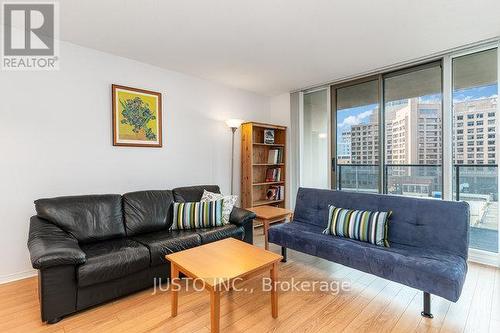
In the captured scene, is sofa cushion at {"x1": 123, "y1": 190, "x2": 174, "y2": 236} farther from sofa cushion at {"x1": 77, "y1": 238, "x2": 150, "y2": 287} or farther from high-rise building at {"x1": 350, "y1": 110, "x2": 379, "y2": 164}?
high-rise building at {"x1": 350, "y1": 110, "x2": 379, "y2": 164}

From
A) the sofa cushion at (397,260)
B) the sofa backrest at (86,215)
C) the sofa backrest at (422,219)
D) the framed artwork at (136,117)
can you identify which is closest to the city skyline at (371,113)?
the sofa backrest at (422,219)

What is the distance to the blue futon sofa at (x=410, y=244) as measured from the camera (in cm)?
179

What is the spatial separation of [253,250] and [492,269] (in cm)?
257

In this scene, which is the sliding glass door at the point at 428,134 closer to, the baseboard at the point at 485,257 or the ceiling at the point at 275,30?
the baseboard at the point at 485,257

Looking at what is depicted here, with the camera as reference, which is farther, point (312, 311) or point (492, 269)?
point (492, 269)

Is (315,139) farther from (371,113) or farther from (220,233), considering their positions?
(220,233)

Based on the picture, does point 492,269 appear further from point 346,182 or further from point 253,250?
point 253,250

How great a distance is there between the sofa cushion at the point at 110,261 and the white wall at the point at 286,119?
284 centimetres

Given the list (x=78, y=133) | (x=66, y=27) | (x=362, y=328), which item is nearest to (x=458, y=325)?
(x=362, y=328)

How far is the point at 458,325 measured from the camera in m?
1.75

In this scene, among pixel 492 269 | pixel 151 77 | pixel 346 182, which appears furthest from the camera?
pixel 346 182

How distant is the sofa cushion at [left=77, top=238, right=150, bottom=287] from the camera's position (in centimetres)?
Result: 187

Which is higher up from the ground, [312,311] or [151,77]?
[151,77]

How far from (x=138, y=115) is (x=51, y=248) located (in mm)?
1777
